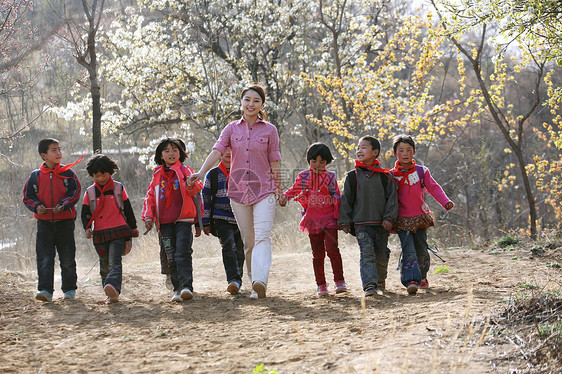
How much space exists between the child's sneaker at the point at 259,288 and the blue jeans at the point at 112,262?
4.77ft

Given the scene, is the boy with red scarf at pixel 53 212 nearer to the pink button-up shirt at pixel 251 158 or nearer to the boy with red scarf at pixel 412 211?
the pink button-up shirt at pixel 251 158

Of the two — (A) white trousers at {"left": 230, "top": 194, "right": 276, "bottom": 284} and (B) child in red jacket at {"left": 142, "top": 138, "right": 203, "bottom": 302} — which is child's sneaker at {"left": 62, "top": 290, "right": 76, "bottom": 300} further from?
(A) white trousers at {"left": 230, "top": 194, "right": 276, "bottom": 284}

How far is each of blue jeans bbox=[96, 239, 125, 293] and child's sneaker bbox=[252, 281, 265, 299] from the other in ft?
4.77

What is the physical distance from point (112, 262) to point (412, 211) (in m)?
3.10

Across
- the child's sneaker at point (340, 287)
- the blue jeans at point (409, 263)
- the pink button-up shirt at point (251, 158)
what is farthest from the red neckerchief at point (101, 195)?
the blue jeans at point (409, 263)

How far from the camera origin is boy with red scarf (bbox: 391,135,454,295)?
595cm

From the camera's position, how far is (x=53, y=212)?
6457mm

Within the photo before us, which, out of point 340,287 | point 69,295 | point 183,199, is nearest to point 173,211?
point 183,199

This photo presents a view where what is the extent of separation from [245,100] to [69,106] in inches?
485

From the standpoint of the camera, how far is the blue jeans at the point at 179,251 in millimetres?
6168

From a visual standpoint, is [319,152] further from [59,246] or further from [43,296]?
[43,296]

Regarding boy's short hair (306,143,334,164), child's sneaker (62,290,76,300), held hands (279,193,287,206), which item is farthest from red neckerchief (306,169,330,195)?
child's sneaker (62,290,76,300)

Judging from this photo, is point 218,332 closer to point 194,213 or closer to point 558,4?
point 194,213

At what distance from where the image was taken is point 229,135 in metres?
5.95
